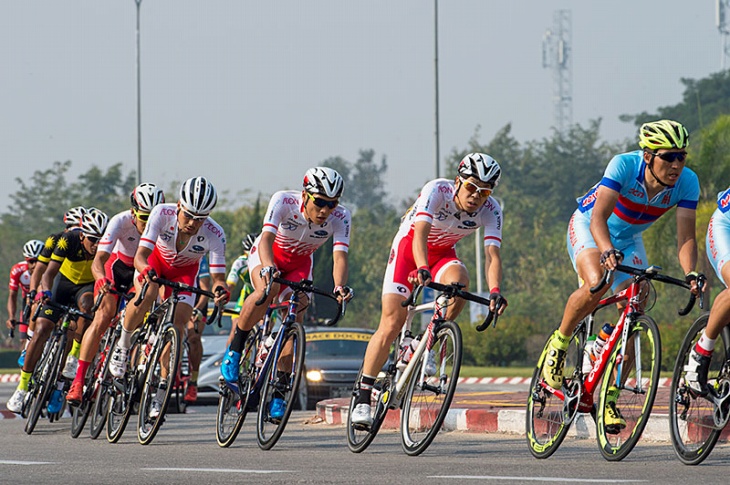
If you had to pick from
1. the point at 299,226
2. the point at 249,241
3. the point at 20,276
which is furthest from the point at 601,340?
the point at 20,276

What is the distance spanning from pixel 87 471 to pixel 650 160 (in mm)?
4142

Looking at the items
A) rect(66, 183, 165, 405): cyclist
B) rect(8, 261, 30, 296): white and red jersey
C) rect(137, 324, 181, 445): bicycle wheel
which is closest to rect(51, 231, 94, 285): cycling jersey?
rect(66, 183, 165, 405): cyclist

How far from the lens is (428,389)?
402 inches

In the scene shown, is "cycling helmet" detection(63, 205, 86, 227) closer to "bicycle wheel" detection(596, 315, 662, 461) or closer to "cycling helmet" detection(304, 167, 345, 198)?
"cycling helmet" detection(304, 167, 345, 198)

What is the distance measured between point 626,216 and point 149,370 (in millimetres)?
4407

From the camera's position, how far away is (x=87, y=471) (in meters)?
8.99

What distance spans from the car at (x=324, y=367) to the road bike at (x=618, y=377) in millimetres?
10305

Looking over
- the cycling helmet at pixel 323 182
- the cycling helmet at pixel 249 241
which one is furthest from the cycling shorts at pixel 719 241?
the cycling helmet at pixel 249 241

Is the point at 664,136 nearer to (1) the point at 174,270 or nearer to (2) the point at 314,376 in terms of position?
(1) the point at 174,270

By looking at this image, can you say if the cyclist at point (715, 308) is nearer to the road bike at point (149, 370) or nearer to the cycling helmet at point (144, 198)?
the road bike at point (149, 370)

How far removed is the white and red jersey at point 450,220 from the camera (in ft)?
35.1

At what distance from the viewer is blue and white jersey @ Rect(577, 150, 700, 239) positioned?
947 centimetres

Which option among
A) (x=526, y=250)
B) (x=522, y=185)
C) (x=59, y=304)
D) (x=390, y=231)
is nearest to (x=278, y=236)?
(x=59, y=304)

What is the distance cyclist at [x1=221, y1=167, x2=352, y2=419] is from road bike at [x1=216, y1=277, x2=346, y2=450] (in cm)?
6
